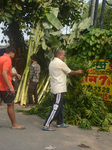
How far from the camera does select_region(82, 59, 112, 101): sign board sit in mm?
5996

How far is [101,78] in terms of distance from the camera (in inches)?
244

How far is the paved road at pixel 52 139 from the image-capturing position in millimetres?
3832

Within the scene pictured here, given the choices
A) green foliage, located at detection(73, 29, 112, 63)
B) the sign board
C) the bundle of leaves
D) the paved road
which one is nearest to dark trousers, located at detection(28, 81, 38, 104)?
the bundle of leaves

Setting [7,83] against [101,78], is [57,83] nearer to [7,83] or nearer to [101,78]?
[7,83]

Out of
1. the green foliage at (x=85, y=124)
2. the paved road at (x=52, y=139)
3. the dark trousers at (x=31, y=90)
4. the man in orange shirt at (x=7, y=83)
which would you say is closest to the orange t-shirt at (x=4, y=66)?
the man in orange shirt at (x=7, y=83)

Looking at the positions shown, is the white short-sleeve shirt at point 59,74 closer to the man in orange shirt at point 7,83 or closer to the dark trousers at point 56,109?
the dark trousers at point 56,109

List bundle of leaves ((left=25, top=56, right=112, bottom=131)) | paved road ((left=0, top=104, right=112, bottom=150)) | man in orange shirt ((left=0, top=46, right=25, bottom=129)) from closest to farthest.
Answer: paved road ((left=0, top=104, right=112, bottom=150)), man in orange shirt ((left=0, top=46, right=25, bottom=129)), bundle of leaves ((left=25, top=56, right=112, bottom=131))

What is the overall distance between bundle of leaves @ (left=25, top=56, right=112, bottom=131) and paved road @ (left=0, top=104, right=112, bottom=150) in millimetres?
257

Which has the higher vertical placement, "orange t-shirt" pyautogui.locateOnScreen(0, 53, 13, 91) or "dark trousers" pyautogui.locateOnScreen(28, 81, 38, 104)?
"orange t-shirt" pyautogui.locateOnScreen(0, 53, 13, 91)

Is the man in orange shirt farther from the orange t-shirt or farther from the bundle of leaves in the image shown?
the bundle of leaves

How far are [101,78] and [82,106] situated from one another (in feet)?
3.53

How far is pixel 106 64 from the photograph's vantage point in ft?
19.9

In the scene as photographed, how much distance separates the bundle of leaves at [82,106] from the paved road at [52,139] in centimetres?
26

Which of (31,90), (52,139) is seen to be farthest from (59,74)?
(31,90)
